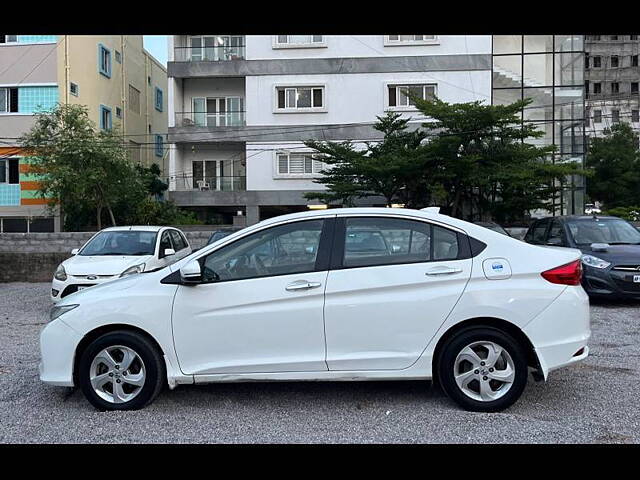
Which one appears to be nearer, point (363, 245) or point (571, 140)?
point (363, 245)

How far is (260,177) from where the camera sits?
26703 mm

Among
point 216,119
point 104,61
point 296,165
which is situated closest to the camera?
point 296,165

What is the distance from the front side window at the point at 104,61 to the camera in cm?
2842

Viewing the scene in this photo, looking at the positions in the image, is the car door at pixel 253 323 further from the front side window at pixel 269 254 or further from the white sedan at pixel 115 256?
the white sedan at pixel 115 256

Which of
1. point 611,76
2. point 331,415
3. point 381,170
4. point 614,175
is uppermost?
point 611,76

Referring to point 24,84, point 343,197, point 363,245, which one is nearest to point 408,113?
point 343,197

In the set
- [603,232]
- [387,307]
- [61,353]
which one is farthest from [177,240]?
[603,232]

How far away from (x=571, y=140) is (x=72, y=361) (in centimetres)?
2504

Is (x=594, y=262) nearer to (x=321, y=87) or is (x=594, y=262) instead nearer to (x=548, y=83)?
(x=548, y=83)

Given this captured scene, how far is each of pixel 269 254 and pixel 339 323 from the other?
82 centimetres

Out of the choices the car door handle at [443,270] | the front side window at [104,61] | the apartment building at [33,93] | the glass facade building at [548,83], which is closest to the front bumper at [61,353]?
the car door handle at [443,270]

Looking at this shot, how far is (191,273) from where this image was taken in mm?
4594
